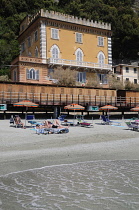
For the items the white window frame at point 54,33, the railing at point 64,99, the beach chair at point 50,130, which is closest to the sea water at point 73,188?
the beach chair at point 50,130

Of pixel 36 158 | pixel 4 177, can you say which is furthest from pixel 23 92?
pixel 4 177

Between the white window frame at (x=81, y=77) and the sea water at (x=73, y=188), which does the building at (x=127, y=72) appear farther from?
the sea water at (x=73, y=188)

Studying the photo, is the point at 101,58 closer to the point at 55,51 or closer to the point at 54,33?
the point at 55,51

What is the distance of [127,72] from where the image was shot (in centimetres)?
5628

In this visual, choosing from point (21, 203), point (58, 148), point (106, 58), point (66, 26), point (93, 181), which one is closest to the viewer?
point (21, 203)

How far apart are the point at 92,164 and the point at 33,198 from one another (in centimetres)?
342

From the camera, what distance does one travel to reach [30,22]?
42.3 m

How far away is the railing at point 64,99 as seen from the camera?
2515 centimetres

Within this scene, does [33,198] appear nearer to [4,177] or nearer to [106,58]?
A: [4,177]

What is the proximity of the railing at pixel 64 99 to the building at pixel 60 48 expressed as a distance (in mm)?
8528

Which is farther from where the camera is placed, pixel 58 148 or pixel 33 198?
pixel 58 148

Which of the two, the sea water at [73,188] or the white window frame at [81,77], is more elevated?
the white window frame at [81,77]

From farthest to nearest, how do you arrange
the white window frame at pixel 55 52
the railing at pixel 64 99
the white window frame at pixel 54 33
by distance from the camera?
the white window frame at pixel 54 33 → the white window frame at pixel 55 52 → the railing at pixel 64 99

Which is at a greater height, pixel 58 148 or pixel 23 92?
pixel 23 92
